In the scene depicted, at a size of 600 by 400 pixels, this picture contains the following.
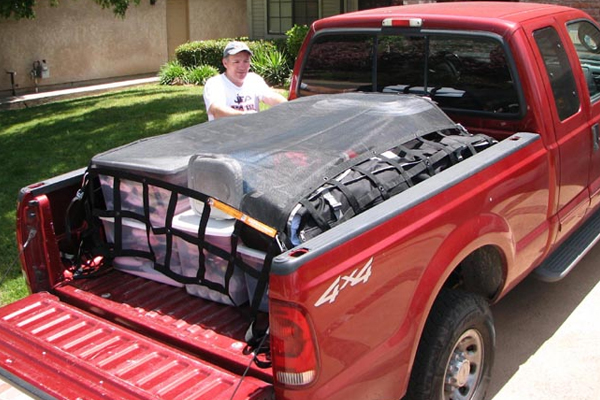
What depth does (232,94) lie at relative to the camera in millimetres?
5469

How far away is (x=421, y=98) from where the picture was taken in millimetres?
4070

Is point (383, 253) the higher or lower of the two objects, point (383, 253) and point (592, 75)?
the lower

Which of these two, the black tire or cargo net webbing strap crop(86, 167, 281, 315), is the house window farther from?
the black tire

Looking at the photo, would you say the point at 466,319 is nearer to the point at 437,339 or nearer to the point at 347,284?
the point at 437,339

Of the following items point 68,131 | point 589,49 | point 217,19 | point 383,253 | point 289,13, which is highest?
point 289,13

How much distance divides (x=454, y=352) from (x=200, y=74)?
1268 centimetres

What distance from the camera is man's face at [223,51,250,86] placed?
537cm

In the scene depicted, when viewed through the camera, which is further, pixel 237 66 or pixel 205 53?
pixel 205 53

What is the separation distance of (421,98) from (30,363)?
252cm

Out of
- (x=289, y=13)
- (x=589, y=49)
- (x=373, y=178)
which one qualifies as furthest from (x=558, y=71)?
(x=289, y=13)

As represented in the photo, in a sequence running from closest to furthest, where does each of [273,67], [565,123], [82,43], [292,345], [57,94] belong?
[292,345], [565,123], [273,67], [57,94], [82,43]

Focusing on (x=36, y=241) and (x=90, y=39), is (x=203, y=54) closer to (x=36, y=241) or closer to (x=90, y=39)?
(x=90, y=39)

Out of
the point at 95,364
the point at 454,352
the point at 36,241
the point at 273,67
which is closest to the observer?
the point at 95,364

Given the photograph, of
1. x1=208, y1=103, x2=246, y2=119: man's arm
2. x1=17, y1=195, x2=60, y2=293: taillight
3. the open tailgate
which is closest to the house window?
x1=208, y1=103, x2=246, y2=119: man's arm
